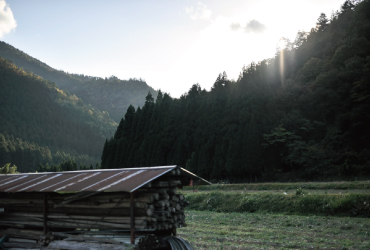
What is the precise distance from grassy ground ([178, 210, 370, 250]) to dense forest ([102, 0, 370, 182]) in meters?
21.3

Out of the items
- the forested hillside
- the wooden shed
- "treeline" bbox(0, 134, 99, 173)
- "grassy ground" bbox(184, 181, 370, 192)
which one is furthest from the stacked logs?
the forested hillside

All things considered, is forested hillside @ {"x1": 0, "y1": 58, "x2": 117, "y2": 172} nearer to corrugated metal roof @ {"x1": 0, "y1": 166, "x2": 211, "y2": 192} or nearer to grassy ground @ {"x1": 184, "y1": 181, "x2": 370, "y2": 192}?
grassy ground @ {"x1": 184, "y1": 181, "x2": 370, "y2": 192}

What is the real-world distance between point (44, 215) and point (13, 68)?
204 m

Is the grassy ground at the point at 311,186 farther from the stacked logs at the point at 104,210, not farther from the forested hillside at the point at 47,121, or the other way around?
the forested hillside at the point at 47,121

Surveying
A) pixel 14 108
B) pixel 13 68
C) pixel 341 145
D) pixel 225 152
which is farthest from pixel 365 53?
pixel 13 68

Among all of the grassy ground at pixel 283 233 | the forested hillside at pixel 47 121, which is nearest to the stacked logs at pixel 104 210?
the grassy ground at pixel 283 233

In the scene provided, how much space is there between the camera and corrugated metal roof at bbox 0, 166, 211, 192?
9.98 meters

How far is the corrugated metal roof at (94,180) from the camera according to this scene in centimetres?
998

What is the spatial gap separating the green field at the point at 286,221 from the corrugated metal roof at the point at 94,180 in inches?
158

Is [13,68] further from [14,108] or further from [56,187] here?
[56,187]

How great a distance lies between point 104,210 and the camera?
11.2m

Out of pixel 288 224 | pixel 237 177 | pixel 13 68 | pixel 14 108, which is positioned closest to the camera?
pixel 288 224

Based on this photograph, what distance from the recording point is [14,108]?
173 m

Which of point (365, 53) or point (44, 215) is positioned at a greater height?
point (365, 53)
